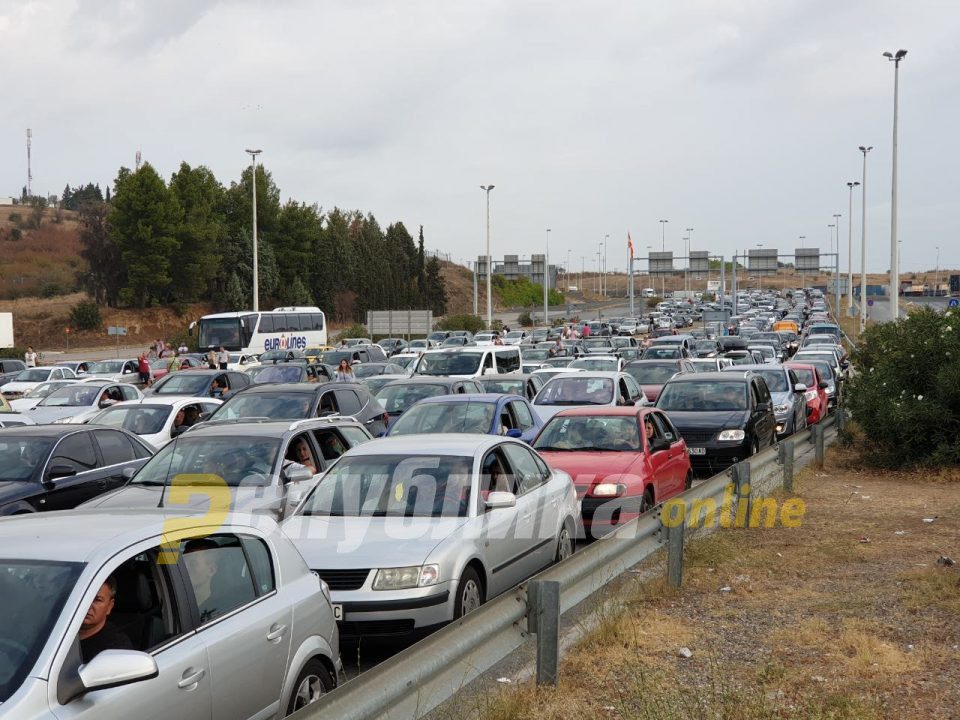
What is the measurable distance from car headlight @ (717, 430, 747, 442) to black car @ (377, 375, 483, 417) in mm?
5016

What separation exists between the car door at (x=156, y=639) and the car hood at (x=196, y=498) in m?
5.02

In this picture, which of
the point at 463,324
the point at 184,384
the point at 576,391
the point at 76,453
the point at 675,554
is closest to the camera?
the point at 675,554

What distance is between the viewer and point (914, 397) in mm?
16703

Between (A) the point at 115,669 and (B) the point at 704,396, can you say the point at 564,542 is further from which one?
(B) the point at 704,396

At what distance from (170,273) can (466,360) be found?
6581 cm

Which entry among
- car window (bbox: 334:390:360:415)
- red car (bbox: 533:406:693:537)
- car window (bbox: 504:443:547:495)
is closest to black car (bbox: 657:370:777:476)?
red car (bbox: 533:406:693:537)

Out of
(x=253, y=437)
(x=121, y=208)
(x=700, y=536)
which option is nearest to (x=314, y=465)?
(x=253, y=437)

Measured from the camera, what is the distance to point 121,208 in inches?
3349

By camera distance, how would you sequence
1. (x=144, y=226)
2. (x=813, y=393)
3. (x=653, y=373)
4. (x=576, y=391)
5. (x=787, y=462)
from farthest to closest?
(x=144, y=226), (x=653, y=373), (x=813, y=393), (x=576, y=391), (x=787, y=462)

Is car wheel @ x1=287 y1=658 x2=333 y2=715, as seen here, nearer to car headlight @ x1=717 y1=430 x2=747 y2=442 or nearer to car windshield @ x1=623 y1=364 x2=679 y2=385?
car headlight @ x1=717 y1=430 x2=747 y2=442

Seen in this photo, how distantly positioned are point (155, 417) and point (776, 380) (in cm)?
1241

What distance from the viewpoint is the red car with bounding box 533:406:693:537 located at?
11.8 metres

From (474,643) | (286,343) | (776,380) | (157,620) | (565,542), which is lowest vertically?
(286,343)

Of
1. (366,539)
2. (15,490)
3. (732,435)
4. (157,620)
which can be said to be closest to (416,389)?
(732,435)
